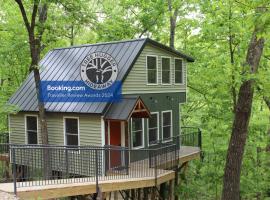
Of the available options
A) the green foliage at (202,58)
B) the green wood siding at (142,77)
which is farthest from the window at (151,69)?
the green foliage at (202,58)

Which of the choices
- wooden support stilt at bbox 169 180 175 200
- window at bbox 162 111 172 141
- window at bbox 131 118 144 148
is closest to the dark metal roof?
window at bbox 131 118 144 148

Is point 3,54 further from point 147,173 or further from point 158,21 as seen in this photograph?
point 147,173

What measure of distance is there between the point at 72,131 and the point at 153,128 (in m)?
3.92

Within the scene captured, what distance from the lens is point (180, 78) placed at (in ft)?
62.3

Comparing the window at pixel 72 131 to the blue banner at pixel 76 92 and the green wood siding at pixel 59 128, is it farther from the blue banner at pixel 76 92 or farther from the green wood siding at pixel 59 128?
the blue banner at pixel 76 92

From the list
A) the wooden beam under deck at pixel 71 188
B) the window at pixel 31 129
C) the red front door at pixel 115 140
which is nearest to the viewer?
the wooden beam under deck at pixel 71 188

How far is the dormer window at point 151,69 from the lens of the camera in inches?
644

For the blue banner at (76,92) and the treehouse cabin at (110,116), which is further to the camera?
the blue banner at (76,92)

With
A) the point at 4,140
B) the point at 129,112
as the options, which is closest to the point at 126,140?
the point at 129,112

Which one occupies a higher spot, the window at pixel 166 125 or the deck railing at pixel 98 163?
the window at pixel 166 125

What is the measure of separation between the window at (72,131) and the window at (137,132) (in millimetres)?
2435

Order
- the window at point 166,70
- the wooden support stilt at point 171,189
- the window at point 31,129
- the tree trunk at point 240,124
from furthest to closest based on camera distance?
1. the window at point 166,70
2. the wooden support stilt at point 171,189
3. the window at point 31,129
4. the tree trunk at point 240,124

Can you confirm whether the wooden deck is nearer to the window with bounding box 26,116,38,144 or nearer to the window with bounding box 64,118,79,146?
the window with bounding box 64,118,79,146

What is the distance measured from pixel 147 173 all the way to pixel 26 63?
1346 cm
